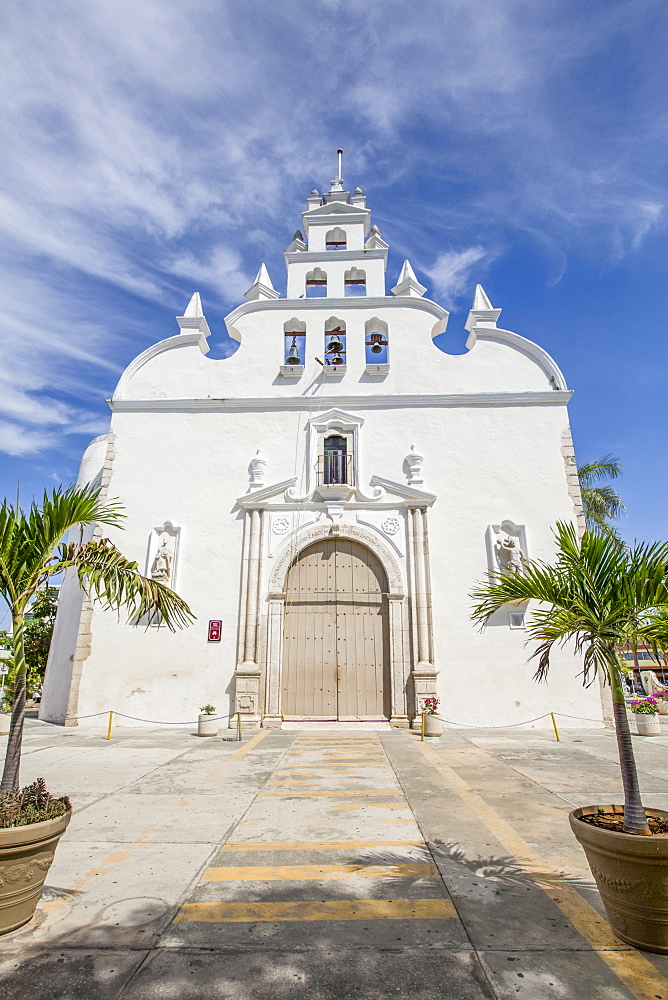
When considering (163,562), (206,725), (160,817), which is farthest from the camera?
(163,562)

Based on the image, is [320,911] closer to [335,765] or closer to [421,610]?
[335,765]

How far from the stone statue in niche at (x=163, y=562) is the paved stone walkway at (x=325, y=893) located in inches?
223

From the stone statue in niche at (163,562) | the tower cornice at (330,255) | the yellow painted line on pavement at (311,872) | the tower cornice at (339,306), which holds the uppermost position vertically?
the tower cornice at (330,255)

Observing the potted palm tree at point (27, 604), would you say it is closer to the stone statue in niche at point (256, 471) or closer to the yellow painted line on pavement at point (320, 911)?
the yellow painted line on pavement at point (320, 911)

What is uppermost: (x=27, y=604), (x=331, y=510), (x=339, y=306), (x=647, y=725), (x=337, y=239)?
(x=337, y=239)

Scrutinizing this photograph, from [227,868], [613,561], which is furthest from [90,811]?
[613,561]

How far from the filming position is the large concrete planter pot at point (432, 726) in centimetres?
1051

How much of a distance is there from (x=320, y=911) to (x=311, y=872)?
2.14 feet

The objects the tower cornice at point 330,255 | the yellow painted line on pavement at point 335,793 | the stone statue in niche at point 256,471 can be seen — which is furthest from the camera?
the tower cornice at point 330,255

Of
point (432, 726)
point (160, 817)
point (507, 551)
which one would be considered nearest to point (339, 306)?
point (507, 551)

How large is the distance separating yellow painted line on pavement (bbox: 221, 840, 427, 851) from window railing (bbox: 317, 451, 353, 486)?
953cm

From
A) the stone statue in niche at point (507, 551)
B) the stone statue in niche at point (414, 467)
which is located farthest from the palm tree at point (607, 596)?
the stone statue in niche at point (414, 467)

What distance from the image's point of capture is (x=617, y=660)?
12.3ft

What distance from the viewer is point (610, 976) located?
269cm
